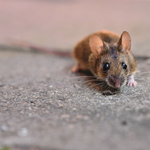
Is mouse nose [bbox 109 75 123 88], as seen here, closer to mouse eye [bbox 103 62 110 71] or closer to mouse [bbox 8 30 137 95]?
mouse [bbox 8 30 137 95]

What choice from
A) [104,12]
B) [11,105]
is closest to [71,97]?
[11,105]

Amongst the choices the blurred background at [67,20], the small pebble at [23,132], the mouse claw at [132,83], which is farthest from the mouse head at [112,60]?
the blurred background at [67,20]

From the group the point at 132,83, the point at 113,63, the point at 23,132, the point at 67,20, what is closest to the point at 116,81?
the point at 113,63

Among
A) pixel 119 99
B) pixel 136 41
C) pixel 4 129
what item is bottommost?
pixel 4 129

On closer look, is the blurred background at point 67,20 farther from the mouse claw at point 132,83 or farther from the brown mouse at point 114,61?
the mouse claw at point 132,83

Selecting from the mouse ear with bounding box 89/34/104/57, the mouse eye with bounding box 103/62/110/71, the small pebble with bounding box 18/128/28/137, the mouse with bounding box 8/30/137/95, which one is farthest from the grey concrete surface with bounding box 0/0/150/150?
the mouse ear with bounding box 89/34/104/57

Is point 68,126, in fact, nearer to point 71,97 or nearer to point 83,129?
point 83,129
